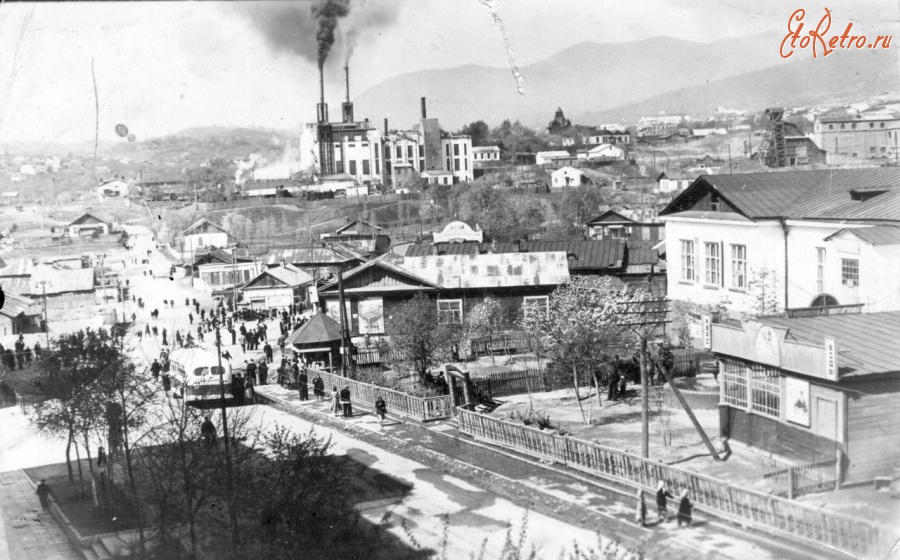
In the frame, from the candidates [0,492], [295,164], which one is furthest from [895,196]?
[295,164]

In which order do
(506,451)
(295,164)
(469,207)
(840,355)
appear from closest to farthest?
(840,355) < (506,451) < (469,207) < (295,164)

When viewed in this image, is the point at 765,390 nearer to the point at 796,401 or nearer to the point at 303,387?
the point at 796,401

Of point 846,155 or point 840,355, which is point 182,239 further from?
point 840,355

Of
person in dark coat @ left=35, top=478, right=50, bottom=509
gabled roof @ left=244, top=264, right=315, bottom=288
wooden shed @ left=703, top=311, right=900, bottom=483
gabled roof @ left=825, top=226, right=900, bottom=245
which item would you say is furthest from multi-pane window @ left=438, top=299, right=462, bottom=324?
gabled roof @ left=244, top=264, right=315, bottom=288

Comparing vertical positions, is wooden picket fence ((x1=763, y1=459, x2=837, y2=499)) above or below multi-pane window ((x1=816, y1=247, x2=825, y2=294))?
below

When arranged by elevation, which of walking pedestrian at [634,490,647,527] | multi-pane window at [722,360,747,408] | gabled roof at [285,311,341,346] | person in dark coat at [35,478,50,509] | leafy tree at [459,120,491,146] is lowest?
person in dark coat at [35,478,50,509]

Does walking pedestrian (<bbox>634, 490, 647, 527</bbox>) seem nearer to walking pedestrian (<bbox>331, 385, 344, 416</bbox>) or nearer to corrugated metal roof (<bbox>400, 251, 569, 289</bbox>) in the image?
walking pedestrian (<bbox>331, 385, 344, 416</bbox>)

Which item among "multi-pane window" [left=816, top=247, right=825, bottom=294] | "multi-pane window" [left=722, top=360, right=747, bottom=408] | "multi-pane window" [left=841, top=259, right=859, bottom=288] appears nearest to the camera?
"multi-pane window" [left=722, top=360, right=747, bottom=408]
